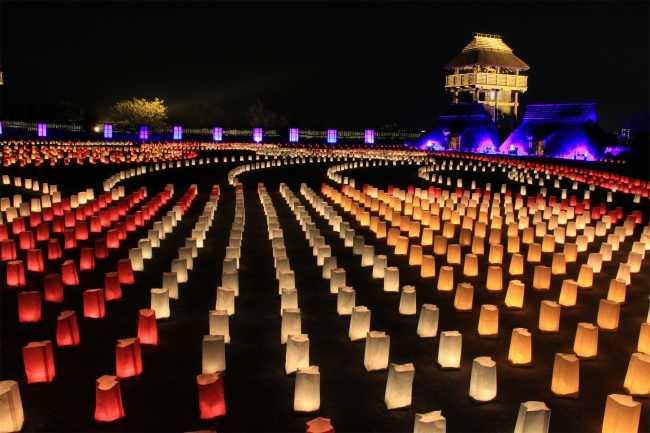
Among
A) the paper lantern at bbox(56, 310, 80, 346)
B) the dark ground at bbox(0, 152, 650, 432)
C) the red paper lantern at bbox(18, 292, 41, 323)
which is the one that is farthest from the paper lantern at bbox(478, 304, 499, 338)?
the red paper lantern at bbox(18, 292, 41, 323)

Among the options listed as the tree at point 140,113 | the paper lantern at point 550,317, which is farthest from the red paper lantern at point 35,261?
the tree at point 140,113

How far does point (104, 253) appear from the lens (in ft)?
26.8

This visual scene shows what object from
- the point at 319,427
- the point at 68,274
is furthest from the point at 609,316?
the point at 68,274

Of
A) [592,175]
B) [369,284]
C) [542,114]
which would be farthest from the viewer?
[542,114]

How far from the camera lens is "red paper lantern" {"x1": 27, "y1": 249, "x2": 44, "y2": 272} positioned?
7320 mm

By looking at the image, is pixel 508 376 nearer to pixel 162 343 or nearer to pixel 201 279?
pixel 162 343

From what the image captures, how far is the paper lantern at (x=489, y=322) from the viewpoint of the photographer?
17.7 feet

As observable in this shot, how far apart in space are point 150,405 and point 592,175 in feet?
69.9

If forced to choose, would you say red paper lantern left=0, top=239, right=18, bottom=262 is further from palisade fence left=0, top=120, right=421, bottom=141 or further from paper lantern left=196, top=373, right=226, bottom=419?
palisade fence left=0, top=120, right=421, bottom=141

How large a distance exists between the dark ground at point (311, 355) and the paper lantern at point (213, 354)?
16 cm

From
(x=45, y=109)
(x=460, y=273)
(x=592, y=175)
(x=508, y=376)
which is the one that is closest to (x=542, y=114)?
(x=592, y=175)

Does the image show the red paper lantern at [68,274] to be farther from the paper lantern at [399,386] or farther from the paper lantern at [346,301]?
the paper lantern at [399,386]

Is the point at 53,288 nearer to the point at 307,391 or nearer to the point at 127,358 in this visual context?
Result: the point at 127,358

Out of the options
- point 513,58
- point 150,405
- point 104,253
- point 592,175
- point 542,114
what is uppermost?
point 513,58
